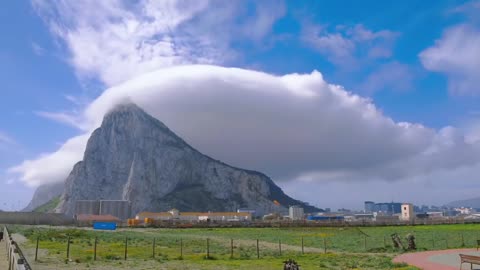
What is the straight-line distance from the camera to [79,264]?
3045cm

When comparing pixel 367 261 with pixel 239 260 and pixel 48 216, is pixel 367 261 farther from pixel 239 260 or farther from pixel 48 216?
pixel 48 216

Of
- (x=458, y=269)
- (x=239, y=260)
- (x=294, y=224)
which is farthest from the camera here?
(x=294, y=224)

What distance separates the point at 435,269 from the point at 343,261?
6.95m

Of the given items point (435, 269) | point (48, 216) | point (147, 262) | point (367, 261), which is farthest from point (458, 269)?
point (48, 216)

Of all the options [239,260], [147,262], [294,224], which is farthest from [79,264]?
[294,224]

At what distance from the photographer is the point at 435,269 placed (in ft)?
93.1

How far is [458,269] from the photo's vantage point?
92.0ft

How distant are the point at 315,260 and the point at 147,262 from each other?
Result: 1256cm

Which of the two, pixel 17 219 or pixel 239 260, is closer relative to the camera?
pixel 239 260

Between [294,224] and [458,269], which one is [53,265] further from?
[294,224]

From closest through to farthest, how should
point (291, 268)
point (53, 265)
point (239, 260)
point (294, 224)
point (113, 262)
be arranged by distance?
point (291, 268), point (53, 265), point (113, 262), point (239, 260), point (294, 224)

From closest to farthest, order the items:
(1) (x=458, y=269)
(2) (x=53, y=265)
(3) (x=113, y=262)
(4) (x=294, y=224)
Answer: (1) (x=458, y=269) < (2) (x=53, y=265) < (3) (x=113, y=262) < (4) (x=294, y=224)

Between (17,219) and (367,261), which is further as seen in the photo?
(17,219)

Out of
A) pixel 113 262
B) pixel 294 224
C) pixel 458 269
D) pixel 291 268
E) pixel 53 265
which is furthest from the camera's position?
pixel 294 224
